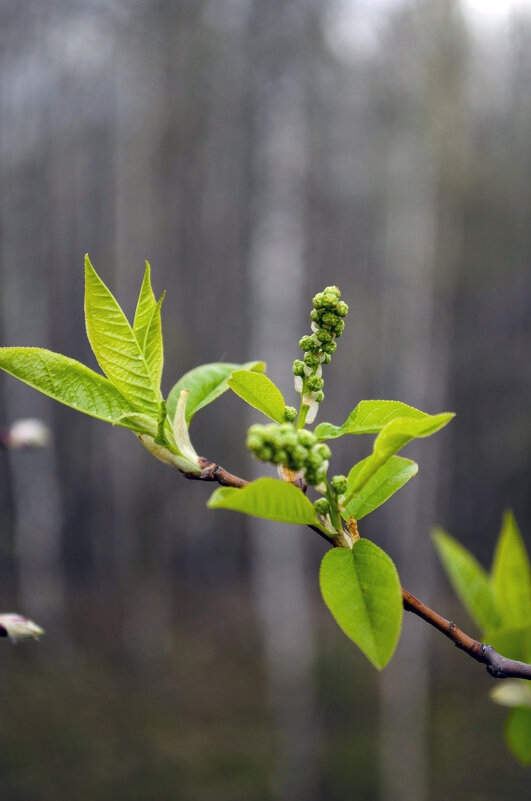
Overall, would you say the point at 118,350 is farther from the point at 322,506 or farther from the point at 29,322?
the point at 29,322

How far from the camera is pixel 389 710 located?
10.4ft

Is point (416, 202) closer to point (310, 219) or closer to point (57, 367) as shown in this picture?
point (310, 219)

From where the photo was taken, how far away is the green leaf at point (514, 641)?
1.08ft

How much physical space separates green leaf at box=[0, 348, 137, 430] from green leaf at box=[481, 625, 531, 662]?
0.26 metres

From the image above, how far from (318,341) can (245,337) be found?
3.19 m

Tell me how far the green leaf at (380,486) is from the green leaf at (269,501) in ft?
0.14

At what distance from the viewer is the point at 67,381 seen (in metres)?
0.26

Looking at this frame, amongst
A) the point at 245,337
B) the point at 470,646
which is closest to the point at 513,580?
the point at 470,646

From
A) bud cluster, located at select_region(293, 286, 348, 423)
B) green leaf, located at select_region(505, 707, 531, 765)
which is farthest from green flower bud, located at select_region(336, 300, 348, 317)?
green leaf, located at select_region(505, 707, 531, 765)

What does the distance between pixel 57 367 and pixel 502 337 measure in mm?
3987

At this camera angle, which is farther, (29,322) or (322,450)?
(29,322)

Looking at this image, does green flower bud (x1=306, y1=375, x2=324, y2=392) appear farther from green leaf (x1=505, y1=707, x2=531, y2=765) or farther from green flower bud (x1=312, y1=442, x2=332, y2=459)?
green leaf (x1=505, y1=707, x2=531, y2=765)

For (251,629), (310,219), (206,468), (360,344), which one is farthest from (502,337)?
(206,468)

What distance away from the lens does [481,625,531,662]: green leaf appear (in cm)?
33
